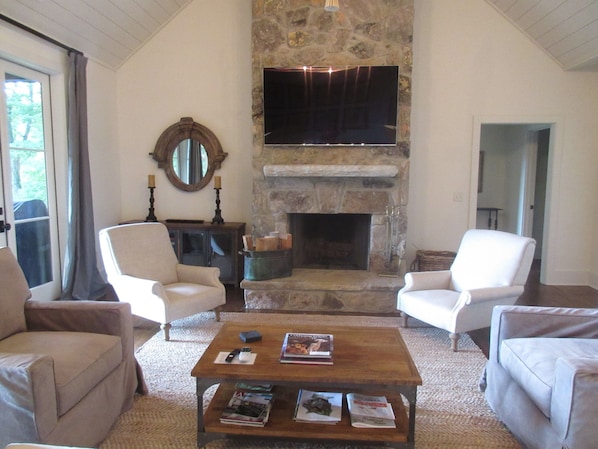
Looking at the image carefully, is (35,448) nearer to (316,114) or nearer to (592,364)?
(592,364)

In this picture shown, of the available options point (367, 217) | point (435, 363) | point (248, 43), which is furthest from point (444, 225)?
point (248, 43)

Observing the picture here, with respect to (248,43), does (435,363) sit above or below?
below

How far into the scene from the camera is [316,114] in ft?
14.1

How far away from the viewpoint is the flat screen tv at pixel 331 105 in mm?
4207

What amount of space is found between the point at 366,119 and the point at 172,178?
2402 mm

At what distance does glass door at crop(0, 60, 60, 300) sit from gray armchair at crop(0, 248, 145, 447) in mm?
1574

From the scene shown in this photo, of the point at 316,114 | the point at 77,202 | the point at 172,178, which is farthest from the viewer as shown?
the point at 172,178

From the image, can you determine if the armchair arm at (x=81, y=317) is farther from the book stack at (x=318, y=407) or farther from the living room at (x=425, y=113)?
the living room at (x=425, y=113)

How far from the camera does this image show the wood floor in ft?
11.4

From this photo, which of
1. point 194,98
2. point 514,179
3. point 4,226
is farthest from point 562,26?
point 4,226

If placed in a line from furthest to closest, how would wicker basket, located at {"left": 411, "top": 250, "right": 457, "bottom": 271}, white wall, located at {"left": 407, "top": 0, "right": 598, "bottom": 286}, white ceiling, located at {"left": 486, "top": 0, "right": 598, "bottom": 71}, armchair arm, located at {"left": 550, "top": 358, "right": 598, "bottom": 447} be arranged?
white wall, located at {"left": 407, "top": 0, "right": 598, "bottom": 286} → wicker basket, located at {"left": 411, "top": 250, "right": 457, "bottom": 271} → white ceiling, located at {"left": 486, "top": 0, "right": 598, "bottom": 71} → armchair arm, located at {"left": 550, "top": 358, "right": 598, "bottom": 447}

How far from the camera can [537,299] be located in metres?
4.29

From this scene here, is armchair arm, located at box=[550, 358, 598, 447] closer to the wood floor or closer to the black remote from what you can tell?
the black remote

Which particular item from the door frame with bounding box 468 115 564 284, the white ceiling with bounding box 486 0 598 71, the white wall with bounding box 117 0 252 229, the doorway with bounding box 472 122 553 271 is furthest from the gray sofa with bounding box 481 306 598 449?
the doorway with bounding box 472 122 553 271
